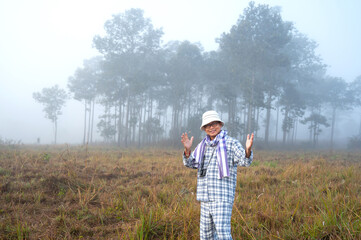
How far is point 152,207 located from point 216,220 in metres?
1.99

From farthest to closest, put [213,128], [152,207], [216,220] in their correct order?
[152,207] → [213,128] → [216,220]

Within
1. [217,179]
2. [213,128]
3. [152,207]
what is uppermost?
[213,128]

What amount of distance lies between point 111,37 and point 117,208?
22.8 meters

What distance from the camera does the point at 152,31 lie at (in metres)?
25.2

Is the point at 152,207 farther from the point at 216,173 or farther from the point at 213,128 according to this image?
the point at 213,128

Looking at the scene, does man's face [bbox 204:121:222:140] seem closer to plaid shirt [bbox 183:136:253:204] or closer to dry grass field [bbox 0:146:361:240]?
plaid shirt [bbox 183:136:253:204]

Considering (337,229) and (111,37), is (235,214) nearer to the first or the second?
(337,229)

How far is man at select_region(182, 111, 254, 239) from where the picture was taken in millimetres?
2398

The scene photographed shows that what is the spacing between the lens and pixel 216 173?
2.55 meters

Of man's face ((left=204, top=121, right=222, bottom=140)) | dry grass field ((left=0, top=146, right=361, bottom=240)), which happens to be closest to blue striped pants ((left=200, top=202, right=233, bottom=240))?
dry grass field ((left=0, top=146, right=361, bottom=240))

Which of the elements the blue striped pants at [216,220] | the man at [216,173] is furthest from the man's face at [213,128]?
the blue striped pants at [216,220]

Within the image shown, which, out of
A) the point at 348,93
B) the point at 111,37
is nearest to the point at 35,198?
the point at 111,37

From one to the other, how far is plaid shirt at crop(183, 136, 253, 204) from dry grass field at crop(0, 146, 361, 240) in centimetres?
47

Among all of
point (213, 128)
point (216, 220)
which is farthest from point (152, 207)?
point (213, 128)
